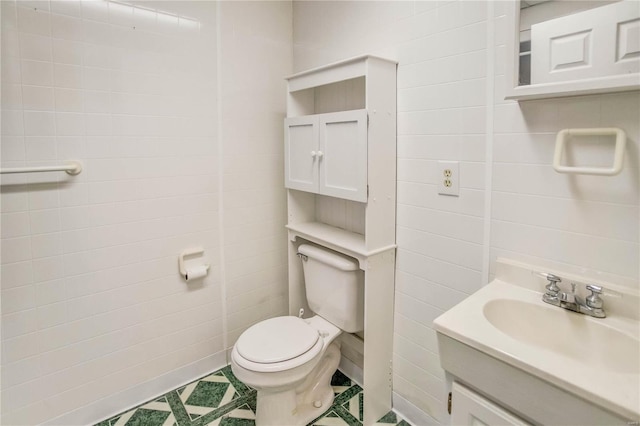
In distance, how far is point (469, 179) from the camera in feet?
4.39

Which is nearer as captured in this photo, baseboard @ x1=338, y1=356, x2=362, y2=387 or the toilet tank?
the toilet tank

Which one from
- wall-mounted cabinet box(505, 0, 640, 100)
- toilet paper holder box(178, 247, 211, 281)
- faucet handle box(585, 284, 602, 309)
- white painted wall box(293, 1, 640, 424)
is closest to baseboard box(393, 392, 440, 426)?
white painted wall box(293, 1, 640, 424)

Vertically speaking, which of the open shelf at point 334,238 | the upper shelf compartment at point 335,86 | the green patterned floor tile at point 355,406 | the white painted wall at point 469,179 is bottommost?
the green patterned floor tile at point 355,406

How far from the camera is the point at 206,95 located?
1848mm

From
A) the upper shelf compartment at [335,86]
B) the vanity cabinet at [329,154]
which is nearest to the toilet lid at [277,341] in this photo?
the vanity cabinet at [329,154]

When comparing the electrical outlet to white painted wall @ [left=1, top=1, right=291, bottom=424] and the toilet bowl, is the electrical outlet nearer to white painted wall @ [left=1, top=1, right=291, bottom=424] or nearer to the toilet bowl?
the toilet bowl

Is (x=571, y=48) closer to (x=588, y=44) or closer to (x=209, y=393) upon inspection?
(x=588, y=44)

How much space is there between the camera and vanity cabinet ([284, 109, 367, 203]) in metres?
1.50

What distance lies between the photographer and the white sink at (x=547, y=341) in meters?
0.74

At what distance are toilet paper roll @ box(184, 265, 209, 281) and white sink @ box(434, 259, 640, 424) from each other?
1.29m

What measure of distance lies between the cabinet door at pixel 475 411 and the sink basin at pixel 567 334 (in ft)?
0.78

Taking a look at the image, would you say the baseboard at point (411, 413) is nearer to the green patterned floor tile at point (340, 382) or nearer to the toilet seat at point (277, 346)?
the green patterned floor tile at point (340, 382)

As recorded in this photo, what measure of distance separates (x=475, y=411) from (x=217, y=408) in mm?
1288

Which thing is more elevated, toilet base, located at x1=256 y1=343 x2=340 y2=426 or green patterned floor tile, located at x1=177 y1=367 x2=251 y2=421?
toilet base, located at x1=256 y1=343 x2=340 y2=426
